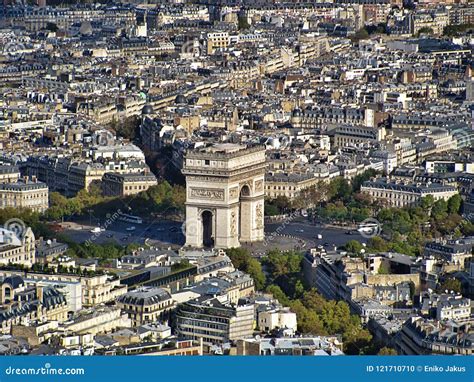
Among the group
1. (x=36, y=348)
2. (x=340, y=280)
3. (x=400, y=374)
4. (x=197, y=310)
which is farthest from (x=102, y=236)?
(x=400, y=374)

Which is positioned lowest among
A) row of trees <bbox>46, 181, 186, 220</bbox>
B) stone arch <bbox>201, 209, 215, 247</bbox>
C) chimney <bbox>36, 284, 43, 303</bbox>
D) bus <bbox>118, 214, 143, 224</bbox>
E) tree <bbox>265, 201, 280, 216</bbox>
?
tree <bbox>265, 201, 280, 216</bbox>

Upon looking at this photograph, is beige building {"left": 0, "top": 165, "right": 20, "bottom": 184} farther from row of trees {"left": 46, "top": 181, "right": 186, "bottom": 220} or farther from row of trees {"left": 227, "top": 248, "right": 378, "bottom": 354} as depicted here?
row of trees {"left": 227, "top": 248, "right": 378, "bottom": 354}

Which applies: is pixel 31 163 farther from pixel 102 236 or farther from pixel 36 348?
pixel 36 348

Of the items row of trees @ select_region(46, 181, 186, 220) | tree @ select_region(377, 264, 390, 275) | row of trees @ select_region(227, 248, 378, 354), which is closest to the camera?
row of trees @ select_region(227, 248, 378, 354)

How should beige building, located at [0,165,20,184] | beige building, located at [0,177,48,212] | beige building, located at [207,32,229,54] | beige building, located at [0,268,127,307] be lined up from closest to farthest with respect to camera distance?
1. beige building, located at [0,268,127,307]
2. beige building, located at [0,177,48,212]
3. beige building, located at [0,165,20,184]
4. beige building, located at [207,32,229,54]

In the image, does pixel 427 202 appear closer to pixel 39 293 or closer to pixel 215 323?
pixel 39 293

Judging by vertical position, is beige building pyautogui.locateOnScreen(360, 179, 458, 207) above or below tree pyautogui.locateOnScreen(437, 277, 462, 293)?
below

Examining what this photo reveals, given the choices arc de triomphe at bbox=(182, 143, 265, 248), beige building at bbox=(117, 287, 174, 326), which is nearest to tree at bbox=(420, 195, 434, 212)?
arc de triomphe at bbox=(182, 143, 265, 248)
